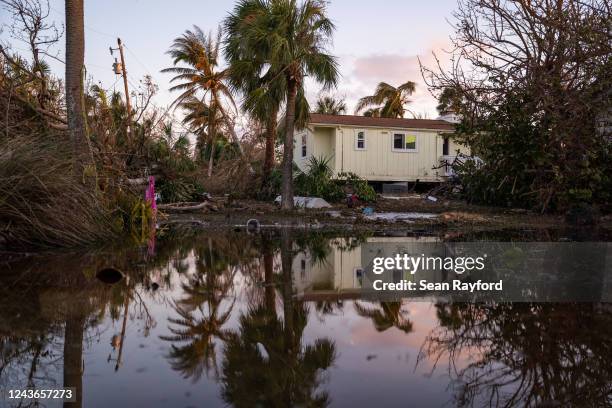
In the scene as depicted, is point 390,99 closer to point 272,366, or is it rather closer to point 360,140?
point 360,140

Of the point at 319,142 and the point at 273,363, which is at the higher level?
the point at 319,142

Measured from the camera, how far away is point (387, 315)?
164 inches

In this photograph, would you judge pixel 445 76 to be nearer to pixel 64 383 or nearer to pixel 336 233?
pixel 336 233

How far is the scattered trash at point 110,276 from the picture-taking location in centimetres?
521

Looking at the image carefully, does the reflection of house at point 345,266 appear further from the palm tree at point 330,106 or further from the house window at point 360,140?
the palm tree at point 330,106

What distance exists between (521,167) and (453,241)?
24.1 ft

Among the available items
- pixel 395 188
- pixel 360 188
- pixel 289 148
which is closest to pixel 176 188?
pixel 289 148

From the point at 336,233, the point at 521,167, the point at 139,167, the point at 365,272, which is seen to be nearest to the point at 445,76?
the point at 521,167

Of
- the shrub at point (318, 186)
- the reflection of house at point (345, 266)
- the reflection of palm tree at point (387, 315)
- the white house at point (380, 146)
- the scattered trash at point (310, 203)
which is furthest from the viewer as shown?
the white house at point (380, 146)

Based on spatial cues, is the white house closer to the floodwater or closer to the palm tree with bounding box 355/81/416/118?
the palm tree with bounding box 355/81/416/118

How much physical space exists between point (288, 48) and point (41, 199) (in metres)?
9.90

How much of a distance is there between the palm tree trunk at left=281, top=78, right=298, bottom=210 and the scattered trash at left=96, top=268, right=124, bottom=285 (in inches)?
465

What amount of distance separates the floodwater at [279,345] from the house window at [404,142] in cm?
2299

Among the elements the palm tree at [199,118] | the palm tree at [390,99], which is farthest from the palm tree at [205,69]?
the palm tree at [390,99]
